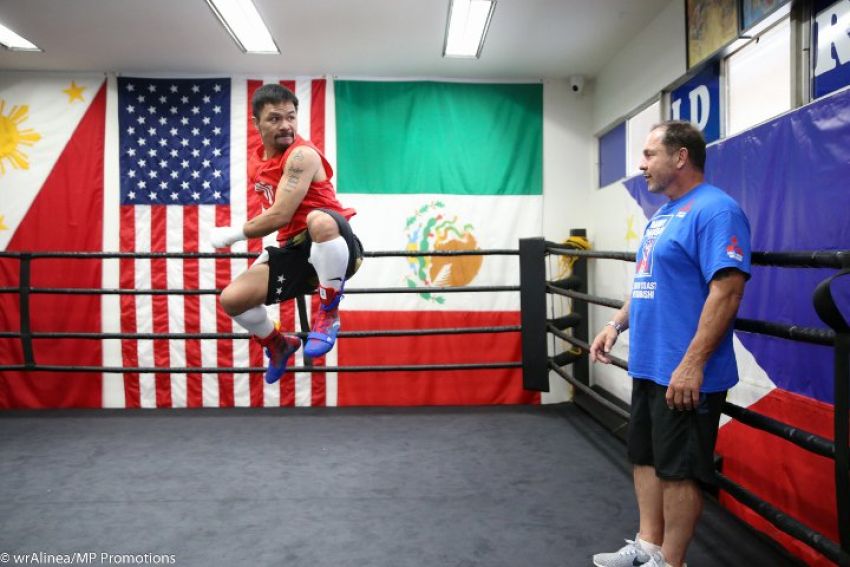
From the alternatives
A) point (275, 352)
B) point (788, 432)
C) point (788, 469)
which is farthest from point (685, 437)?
point (275, 352)

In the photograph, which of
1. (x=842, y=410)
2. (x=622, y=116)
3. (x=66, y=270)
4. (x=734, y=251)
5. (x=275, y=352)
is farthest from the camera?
(x=66, y=270)

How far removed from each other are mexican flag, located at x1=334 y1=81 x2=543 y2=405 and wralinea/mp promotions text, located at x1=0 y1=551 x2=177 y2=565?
242 centimetres

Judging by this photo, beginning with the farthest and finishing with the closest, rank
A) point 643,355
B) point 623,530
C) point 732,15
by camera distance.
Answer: point 732,15
point 623,530
point 643,355

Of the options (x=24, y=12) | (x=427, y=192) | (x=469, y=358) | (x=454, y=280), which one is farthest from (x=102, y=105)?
(x=469, y=358)

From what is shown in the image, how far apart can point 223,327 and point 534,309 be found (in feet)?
7.63

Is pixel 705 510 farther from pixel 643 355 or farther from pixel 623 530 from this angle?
pixel 643 355

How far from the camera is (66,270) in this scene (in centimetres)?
409

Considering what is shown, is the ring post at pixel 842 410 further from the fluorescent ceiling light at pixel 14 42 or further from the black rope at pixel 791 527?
the fluorescent ceiling light at pixel 14 42

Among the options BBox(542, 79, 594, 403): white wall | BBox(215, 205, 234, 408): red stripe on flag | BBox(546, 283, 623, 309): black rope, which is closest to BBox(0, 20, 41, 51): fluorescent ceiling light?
BBox(215, 205, 234, 408): red stripe on flag

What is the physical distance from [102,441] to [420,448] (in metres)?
1.69

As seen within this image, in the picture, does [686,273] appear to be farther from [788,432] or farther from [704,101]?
[704,101]

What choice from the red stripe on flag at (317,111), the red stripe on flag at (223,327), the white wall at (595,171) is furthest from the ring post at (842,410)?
the red stripe on flag at (223,327)

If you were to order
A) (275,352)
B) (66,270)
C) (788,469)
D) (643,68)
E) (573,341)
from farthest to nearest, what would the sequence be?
(66,270), (643,68), (573,341), (275,352), (788,469)

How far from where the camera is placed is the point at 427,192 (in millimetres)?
4184
